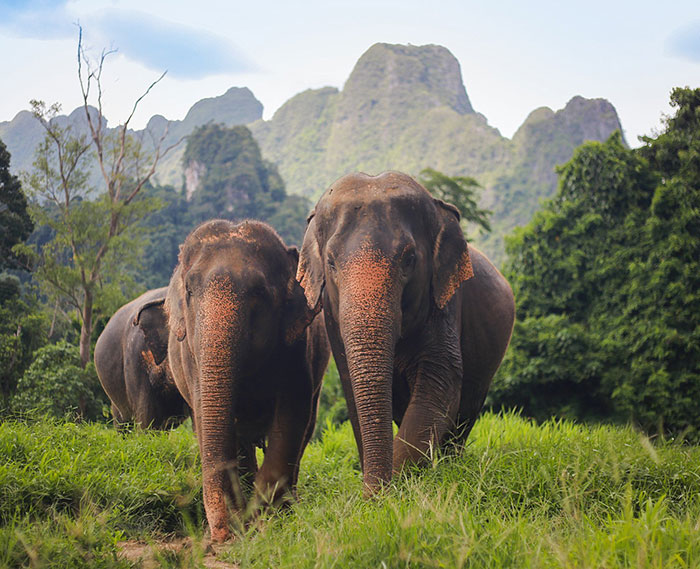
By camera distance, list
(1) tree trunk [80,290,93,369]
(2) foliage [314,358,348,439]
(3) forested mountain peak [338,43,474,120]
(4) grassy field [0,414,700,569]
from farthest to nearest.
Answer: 1. (3) forested mountain peak [338,43,474,120]
2. (1) tree trunk [80,290,93,369]
3. (2) foliage [314,358,348,439]
4. (4) grassy field [0,414,700,569]

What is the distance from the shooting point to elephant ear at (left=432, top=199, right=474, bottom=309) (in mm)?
5371

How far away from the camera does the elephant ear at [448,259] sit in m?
5.37

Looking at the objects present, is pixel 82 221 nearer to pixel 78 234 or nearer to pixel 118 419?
pixel 78 234

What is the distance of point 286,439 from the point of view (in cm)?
581

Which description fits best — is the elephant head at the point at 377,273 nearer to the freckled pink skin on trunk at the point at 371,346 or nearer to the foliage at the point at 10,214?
the freckled pink skin on trunk at the point at 371,346

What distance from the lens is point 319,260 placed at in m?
5.30


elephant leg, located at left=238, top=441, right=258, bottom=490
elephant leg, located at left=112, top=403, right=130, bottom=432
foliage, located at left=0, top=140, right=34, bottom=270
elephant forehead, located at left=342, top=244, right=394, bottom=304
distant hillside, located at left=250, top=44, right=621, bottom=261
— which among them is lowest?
elephant leg, located at left=112, top=403, right=130, bottom=432

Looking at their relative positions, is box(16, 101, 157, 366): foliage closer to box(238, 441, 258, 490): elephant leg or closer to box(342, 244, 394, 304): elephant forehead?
box(238, 441, 258, 490): elephant leg

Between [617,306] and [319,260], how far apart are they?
625 inches

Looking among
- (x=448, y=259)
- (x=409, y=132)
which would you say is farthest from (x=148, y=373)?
(x=409, y=132)

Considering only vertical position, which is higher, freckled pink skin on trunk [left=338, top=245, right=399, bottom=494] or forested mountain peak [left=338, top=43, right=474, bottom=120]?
forested mountain peak [left=338, top=43, right=474, bottom=120]

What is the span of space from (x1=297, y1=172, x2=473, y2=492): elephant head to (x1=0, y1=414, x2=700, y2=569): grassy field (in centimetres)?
53

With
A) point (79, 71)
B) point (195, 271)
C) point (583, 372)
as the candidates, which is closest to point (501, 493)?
point (195, 271)

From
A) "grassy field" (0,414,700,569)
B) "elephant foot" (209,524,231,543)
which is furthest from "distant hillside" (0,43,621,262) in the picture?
"elephant foot" (209,524,231,543)
